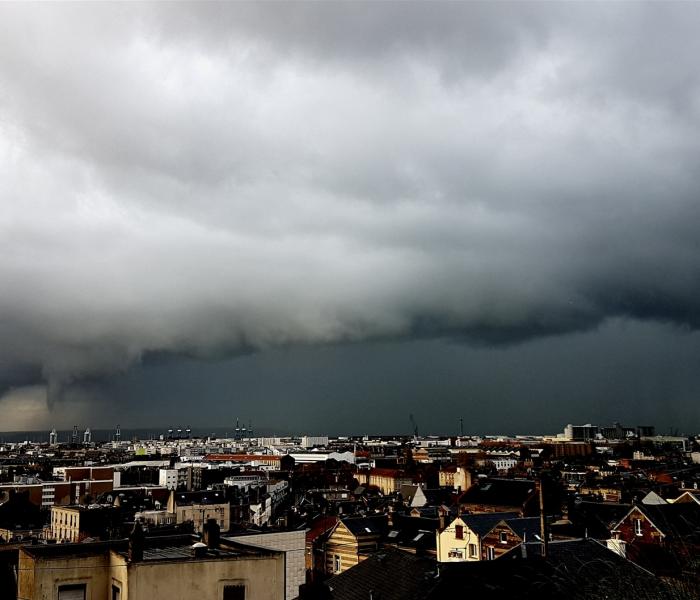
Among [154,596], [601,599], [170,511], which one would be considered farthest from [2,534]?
[601,599]

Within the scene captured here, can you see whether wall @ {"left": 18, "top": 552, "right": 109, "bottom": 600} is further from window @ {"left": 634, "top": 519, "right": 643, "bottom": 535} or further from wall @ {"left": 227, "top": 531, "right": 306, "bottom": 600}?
window @ {"left": 634, "top": 519, "right": 643, "bottom": 535}

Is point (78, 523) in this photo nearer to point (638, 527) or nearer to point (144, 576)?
point (638, 527)

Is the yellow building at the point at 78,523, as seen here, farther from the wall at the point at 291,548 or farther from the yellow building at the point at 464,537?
the wall at the point at 291,548

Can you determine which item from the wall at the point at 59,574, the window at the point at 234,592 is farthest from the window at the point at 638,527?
the wall at the point at 59,574

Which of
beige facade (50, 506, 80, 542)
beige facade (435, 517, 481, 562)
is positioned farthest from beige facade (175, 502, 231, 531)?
beige facade (435, 517, 481, 562)

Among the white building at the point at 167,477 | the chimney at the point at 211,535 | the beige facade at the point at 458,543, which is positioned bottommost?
the beige facade at the point at 458,543

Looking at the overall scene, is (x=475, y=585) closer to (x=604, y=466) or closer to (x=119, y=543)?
(x=119, y=543)

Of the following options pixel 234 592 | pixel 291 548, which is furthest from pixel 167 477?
pixel 234 592
